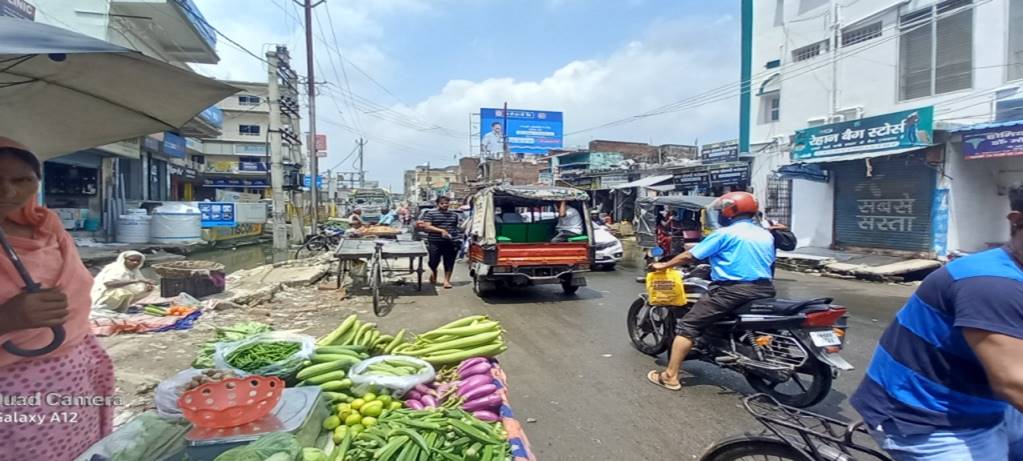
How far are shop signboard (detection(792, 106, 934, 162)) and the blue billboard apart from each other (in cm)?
1625

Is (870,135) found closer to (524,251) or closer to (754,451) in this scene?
(524,251)

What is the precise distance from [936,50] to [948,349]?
1578cm

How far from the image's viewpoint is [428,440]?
2.37 meters

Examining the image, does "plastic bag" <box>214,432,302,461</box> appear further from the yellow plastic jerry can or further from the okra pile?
the yellow plastic jerry can

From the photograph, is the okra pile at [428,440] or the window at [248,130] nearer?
the okra pile at [428,440]

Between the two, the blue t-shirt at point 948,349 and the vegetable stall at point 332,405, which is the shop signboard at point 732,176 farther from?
the blue t-shirt at point 948,349

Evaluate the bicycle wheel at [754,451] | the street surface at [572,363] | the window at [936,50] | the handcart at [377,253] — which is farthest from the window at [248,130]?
the bicycle wheel at [754,451]

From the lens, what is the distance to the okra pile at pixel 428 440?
2.30m

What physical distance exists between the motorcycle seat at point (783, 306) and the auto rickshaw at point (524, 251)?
4.61 metres

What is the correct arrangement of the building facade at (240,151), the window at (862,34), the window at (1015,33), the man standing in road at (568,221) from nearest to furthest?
the man standing in road at (568,221)
the window at (1015,33)
the window at (862,34)
the building facade at (240,151)

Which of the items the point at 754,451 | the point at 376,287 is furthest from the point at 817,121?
the point at 754,451

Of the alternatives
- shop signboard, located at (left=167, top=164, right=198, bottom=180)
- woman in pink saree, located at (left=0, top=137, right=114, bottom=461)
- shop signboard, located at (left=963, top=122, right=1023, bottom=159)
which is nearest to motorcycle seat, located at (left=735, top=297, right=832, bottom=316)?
woman in pink saree, located at (left=0, top=137, right=114, bottom=461)

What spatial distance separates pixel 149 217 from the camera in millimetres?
17094

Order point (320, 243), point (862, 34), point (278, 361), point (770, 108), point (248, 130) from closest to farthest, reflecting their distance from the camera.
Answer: point (278, 361) → point (862, 34) → point (320, 243) → point (770, 108) → point (248, 130)
